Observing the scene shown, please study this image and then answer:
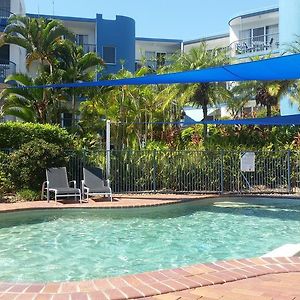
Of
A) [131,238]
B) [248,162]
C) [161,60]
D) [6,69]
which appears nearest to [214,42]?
[161,60]

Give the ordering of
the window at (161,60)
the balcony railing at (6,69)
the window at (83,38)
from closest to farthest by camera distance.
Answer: the window at (161,60), the balcony railing at (6,69), the window at (83,38)

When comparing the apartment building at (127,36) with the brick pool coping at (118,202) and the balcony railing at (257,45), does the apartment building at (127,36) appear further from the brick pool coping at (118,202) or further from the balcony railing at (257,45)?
the brick pool coping at (118,202)

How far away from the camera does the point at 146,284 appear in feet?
14.5

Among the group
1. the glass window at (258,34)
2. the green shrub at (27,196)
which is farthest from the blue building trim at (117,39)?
the green shrub at (27,196)

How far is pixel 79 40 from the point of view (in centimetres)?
3453

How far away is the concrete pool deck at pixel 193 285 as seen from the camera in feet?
13.5

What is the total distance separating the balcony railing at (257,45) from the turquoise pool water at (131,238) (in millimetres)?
20749

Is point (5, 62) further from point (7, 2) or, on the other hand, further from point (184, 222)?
point (184, 222)

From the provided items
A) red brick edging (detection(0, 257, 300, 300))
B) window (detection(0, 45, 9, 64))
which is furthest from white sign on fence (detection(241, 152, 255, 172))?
window (detection(0, 45, 9, 64))

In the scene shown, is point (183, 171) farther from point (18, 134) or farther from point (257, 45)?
point (257, 45)

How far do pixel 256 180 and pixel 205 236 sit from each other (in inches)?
341

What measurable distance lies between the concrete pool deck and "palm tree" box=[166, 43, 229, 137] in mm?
14780

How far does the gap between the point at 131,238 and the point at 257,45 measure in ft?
88.5

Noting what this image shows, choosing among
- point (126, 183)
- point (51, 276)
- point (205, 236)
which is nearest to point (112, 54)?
point (126, 183)
